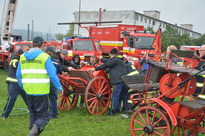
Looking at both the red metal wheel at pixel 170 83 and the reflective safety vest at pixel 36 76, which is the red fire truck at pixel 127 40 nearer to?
the red metal wheel at pixel 170 83

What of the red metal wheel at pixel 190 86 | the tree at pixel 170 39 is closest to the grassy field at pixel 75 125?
the red metal wheel at pixel 190 86

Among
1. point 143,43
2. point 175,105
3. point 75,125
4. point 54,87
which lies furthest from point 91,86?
point 143,43

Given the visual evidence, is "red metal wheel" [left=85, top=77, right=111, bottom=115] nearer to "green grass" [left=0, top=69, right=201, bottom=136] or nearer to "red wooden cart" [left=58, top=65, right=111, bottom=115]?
"red wooden cart" [left=58, top=65, right=111, bottom=115]

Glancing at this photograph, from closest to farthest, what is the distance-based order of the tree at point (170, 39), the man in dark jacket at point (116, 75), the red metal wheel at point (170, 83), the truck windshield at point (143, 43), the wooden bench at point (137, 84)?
the red metal wheel at point (170, 83) < the wooden bench at point (137, 84) < the man in dark jacket at point (116, 75) < the truck windshield at point (143, 43) < the tree at point (170, 39)

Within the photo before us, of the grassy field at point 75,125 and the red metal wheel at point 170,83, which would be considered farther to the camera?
the grassy field at point 75,125

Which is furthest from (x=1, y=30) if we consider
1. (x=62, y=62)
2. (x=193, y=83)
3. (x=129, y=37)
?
(x=193, y=83)

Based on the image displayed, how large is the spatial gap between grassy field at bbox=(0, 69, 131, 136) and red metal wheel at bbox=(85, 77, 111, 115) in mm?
249

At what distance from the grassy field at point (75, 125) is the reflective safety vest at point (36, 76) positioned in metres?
1.54

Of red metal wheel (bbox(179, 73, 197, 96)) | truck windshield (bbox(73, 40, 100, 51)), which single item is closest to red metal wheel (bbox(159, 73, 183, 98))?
red metal wheel (bbox(179, 73, 197, 96))

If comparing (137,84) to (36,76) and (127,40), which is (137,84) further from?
(127,40)

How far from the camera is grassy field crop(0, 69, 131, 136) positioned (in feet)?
18.5

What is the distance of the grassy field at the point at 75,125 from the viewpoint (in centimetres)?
563

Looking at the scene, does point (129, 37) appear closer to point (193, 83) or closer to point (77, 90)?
point (77, 90)

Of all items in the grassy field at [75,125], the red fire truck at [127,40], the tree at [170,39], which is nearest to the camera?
the grassy field at [75,125]
